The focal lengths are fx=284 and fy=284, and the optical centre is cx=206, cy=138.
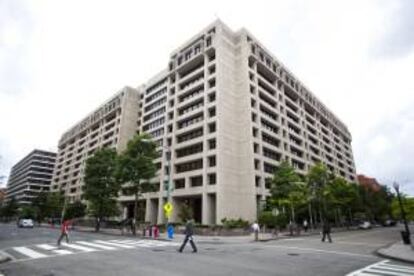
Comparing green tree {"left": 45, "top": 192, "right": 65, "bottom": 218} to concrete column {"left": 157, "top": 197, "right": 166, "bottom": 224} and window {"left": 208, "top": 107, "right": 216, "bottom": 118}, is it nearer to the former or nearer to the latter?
concrete column {"left": 157, "top": 197, "right": 166, "bottom": 224}

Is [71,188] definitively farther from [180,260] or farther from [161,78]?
[180,260]

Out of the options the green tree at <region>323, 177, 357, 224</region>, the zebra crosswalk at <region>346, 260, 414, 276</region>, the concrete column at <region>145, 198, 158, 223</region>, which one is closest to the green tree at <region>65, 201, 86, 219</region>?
the concrete column at <region>145, 198, 158, 223</region>

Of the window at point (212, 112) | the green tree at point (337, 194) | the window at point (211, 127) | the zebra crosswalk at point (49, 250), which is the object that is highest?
the window at point (212, 112)

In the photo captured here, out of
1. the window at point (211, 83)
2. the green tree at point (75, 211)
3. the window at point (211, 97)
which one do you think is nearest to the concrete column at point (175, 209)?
the window at point (211, 97)

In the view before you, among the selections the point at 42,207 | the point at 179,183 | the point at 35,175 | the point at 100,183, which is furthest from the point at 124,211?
the point at 35,175

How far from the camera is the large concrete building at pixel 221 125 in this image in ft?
142

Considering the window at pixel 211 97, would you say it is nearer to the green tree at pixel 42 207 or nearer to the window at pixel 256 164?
the window at pixel 256 164

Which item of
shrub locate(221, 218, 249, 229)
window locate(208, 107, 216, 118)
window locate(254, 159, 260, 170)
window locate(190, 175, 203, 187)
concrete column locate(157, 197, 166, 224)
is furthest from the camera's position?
concrete column locate(157, 197, 166, 224)

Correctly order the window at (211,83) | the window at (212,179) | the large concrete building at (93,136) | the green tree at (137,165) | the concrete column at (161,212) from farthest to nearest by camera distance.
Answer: the large concrete building at (93,136)
the window at (211,83)
the concrete column at (161,212)
the window at (212,179)
the green tree at (137,165)

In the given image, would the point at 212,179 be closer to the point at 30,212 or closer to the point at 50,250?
the point at 50,250

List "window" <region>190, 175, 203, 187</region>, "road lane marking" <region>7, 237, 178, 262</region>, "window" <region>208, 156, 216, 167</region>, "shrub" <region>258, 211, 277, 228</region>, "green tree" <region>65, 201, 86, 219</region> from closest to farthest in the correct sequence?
"road lane marking" <region>7, 237, 178, 262</region> → "shrub" <region>258, 211, 277, 228</region> → "window" <region>208, 156, 216, 167</region> → "window" <region>190, 175, 203, 187</region> → "green tree" <region>65, 201, 86, 219</region>

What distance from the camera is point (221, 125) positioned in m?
44.3

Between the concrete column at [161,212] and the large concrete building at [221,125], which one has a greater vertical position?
the large concrete building at [221,125]

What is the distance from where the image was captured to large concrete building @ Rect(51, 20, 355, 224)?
43375 mm
